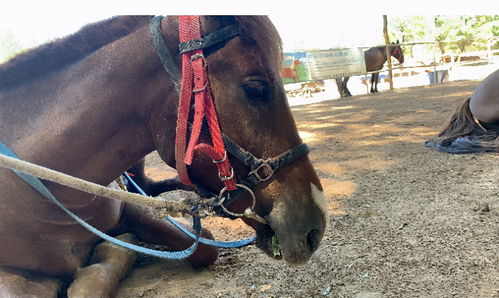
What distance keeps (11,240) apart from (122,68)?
3.21 feet

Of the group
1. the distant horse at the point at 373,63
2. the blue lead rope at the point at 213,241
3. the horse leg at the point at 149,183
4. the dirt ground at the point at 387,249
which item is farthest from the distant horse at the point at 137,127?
the distant horse at the point at 373,63

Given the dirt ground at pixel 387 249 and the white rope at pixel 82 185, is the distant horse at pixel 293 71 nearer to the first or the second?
the dirt ground at pixel 387 249

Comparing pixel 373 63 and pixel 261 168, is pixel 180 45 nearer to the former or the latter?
pixel 261 168

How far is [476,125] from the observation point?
15.0ft

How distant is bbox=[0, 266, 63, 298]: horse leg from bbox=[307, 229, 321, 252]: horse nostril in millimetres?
1339

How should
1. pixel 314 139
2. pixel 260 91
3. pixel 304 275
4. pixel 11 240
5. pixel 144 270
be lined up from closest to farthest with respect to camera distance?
pixel 260 91 < pixel 11 240 < pixel 304 275 < pixel 144 270 < pixel 314 139

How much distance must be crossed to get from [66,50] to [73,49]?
0.12 feet

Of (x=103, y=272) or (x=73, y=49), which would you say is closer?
(x=73, y=49)

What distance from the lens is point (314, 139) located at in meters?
6.30

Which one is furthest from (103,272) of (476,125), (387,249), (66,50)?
(476,125)

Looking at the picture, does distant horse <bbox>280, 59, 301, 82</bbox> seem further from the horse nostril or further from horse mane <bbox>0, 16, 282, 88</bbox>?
the horse nostril

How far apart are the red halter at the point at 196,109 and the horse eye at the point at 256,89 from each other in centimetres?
15

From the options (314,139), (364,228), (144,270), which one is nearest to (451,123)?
(314,139)

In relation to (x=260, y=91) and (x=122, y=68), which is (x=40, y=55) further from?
(x=260, y=91)
